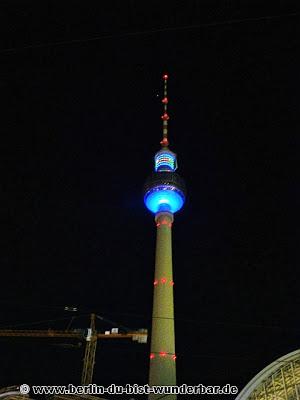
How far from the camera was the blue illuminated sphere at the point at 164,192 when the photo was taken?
69375mm

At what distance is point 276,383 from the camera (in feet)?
115

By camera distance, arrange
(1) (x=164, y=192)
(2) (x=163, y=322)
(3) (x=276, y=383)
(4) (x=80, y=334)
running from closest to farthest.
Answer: (3) (x=276, y=383)
(2) (x=163, y=322)
(4) (x=80, y=334)
(1) (x=164, y=192)

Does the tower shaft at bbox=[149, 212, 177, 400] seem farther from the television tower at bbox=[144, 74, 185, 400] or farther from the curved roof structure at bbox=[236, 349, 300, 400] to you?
the curved roof structure at bbox=[236, 349, 300, 400]

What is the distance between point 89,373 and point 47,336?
8673mm

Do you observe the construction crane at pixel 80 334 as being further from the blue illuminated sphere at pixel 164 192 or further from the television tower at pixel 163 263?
the blue illuminated sphere at pixel 164 192

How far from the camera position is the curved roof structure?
3428cm

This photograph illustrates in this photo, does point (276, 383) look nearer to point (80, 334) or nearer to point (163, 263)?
point (163, 263)

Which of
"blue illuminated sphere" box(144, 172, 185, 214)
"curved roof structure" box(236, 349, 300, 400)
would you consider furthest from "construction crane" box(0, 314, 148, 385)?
"curved roof structure" box(236, 349, 300, 400)

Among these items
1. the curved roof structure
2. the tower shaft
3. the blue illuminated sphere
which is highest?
the blue illuminated sphere

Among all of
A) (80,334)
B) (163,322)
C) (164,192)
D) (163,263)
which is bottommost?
(163,322)

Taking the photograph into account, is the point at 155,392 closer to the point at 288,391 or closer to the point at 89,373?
the point at 89,373

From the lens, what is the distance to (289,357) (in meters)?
33.8

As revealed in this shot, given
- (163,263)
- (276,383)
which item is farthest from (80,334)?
(276,383)

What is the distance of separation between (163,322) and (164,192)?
2276 cm
